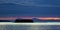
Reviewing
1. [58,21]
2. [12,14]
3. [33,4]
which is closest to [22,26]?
[12,14]

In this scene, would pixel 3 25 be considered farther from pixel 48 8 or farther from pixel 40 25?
pixel 48 8

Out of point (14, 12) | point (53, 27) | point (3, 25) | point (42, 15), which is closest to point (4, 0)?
point (14, 12)

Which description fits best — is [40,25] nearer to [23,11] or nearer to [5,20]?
[23,11]

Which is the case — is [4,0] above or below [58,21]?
above

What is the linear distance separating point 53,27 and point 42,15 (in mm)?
227

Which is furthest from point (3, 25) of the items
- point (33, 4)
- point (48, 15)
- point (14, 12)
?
point (48, 15)

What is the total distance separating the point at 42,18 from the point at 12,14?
38 centimetres

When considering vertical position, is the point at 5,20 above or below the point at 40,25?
above

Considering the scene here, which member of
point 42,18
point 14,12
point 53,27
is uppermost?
point 14,12

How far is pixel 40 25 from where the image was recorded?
98 centimetres

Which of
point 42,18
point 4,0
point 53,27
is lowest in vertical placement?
point 53,27

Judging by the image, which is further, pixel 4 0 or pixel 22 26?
pixel 22 26

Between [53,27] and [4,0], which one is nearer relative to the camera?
[4,0]

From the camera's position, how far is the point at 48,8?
926 mm
